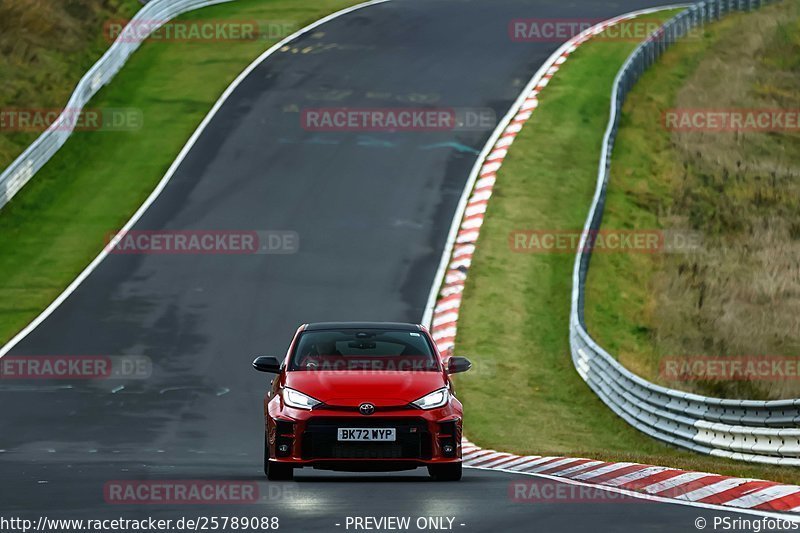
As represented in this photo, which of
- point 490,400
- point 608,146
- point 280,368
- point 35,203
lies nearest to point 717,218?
point 608,146

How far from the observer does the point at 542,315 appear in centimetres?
2731

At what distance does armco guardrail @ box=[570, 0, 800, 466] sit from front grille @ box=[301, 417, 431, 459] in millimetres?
4193

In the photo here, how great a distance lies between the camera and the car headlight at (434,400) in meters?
13.0

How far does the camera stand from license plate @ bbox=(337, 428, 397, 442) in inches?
501

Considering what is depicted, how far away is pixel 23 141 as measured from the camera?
1421 inches
